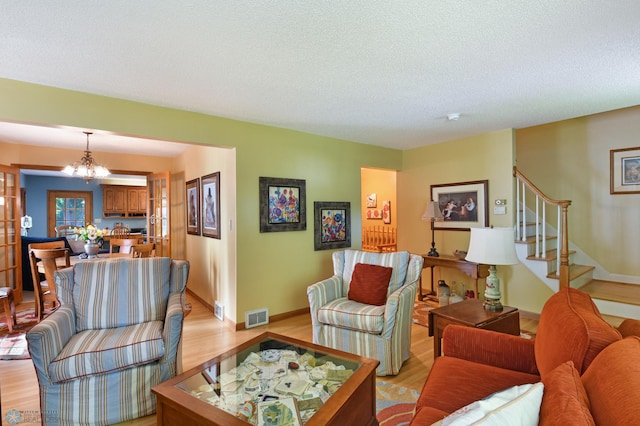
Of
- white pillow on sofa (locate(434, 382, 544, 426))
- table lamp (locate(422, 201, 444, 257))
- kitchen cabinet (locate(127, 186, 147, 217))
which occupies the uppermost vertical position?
kitchen cabinet (locate(127, 186, 147, 217))

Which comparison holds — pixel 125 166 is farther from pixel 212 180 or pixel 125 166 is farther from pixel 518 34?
pixel 518 34

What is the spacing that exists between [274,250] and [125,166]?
339cm

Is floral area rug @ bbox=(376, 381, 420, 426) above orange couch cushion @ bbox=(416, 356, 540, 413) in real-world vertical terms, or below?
below

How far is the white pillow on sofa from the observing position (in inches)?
32.8

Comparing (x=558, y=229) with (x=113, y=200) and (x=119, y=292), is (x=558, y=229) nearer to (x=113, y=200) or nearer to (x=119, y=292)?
(x=119, y=292)

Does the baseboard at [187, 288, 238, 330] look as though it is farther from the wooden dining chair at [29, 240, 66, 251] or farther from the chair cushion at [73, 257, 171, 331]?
the wooden dining chair at [29, 240, 66, 251]

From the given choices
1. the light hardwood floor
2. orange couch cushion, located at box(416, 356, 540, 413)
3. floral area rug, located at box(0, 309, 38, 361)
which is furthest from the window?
orange couch cushion, located at box(416, 356, 540, 413)

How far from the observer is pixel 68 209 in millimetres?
8664

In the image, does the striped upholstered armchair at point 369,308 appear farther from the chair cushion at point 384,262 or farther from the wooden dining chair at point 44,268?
the wooden dining chair at point 44,268

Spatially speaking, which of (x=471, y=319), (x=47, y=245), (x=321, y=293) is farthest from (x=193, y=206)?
(x=471, y=319)

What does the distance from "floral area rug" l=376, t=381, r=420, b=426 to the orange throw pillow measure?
682 mm

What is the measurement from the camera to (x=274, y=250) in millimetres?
3904

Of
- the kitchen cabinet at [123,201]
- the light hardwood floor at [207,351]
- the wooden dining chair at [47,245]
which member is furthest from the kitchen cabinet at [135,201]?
the light hardwood floor at [207,351]

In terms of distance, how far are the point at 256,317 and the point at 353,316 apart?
4.96ft
